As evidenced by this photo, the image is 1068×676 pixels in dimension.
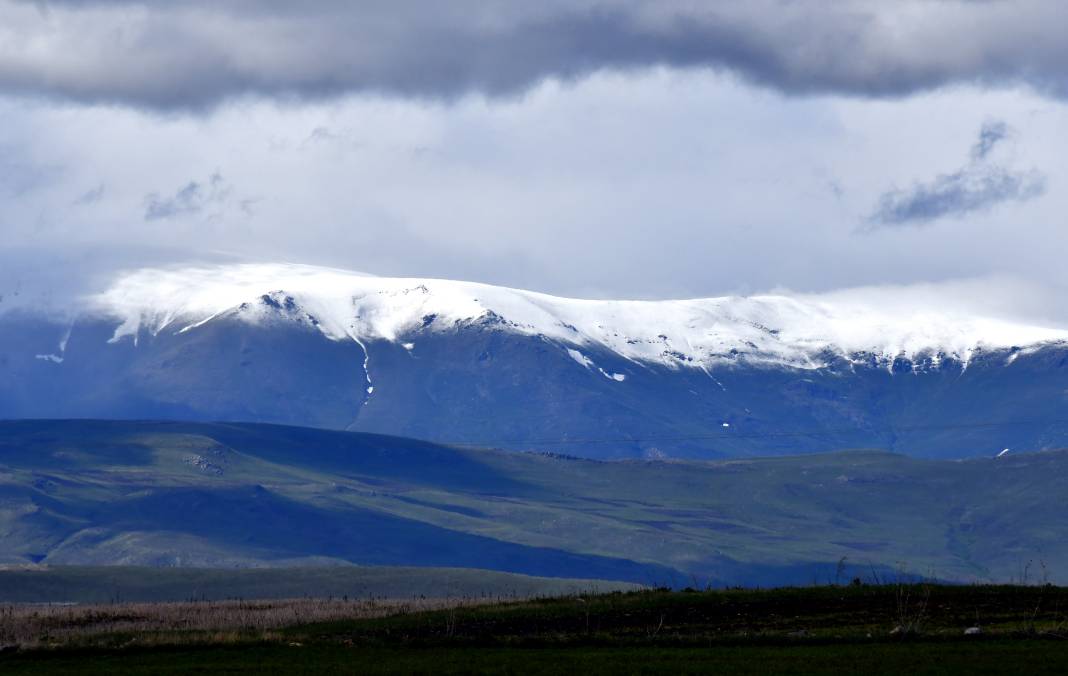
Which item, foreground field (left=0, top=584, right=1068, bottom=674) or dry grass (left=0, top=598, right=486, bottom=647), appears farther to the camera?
dry grass (left=0, top=598, right=486, bottom=647)

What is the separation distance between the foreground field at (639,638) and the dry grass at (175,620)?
35 cm

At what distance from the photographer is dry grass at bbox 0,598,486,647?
75625 millimetres

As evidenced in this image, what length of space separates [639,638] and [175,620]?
86.5ft

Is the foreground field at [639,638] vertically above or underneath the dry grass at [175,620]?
above

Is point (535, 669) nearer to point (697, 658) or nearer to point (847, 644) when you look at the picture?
point (697, 658)

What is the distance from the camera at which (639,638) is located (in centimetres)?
7100

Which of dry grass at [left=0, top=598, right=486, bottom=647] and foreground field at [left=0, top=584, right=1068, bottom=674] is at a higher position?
foreground field at [left=0, top=584, right=1068, bottom=674]

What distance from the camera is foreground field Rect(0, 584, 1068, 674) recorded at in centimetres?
6272

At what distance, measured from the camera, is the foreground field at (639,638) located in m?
62.7

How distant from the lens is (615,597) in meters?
87.4

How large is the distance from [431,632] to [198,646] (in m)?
9.34

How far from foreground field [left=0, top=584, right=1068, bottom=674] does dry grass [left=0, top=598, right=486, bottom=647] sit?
1.14 feet

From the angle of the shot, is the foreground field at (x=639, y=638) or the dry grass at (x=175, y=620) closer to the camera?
the foreground field at (x=639, y=638)

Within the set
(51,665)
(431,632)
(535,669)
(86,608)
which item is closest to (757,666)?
(535,669)
